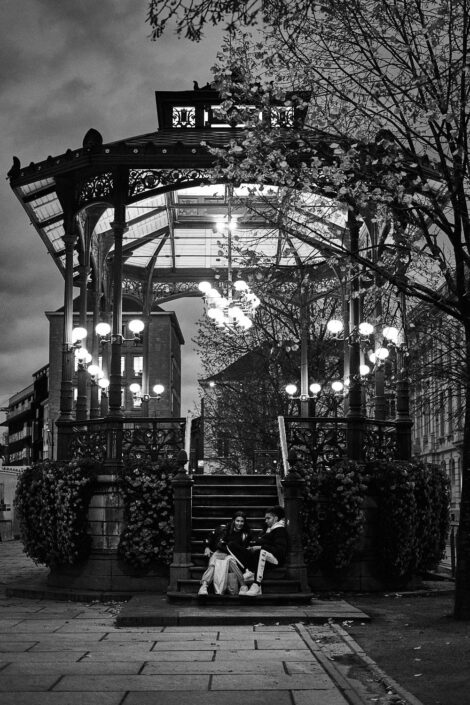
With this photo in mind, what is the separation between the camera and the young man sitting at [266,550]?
625 inches

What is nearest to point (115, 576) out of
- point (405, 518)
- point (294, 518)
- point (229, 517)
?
point (229, 517)

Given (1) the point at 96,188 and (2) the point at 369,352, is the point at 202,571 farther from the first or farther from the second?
(1) the point at 96,188

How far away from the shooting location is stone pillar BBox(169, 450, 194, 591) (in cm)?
1652

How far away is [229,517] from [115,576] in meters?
2.26

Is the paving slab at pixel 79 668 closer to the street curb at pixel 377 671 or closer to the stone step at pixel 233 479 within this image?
the street curb at pixel 377 671

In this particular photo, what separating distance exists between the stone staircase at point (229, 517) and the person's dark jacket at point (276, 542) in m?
0.26

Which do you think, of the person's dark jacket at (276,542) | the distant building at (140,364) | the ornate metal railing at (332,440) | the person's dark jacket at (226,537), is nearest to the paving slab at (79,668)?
the person's dark jacket at (226,537)

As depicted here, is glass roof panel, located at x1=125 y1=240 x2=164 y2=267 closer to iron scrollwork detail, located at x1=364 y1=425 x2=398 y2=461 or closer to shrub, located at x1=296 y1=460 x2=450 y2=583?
iron scrollwork detail, located at x1=364 y1=425 x2=398 y2=461

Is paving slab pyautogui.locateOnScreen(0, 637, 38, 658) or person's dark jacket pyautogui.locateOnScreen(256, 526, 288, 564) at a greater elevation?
person's dark jacket pyautogui.locateOnScreen(256, 526, 288, 564)

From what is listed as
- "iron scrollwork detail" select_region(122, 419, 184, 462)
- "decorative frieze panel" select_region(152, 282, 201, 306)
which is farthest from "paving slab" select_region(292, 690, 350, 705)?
"decorative frieze panel" select_region(152, 282, 201, 306)

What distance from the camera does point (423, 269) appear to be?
15023 millimetres

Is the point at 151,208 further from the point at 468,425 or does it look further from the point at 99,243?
the point at 468,425

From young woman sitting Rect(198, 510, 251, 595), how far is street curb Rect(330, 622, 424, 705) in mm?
2776

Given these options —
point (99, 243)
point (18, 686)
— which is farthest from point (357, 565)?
point (99, 243)
